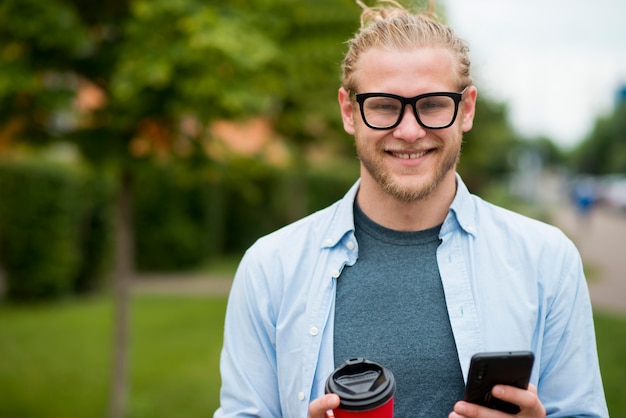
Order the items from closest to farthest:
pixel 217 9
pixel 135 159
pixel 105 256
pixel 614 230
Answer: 1. pixel 217 9
2. pixel 135 159
3. pixel 105 256
4. pixel 614 230

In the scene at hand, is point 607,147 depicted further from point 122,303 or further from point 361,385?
point 361,385

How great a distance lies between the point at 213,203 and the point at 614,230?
18010 millimetres

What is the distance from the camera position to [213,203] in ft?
57.4

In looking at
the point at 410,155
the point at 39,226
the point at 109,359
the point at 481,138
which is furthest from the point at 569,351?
the point at 481,138

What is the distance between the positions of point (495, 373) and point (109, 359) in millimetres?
7449

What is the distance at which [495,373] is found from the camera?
1627 millimetres

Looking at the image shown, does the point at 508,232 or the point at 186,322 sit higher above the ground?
the point at 508,232

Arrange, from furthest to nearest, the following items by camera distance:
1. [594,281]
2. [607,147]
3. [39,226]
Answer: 1. [607,147]
2. [594,281]
3. [39,226]

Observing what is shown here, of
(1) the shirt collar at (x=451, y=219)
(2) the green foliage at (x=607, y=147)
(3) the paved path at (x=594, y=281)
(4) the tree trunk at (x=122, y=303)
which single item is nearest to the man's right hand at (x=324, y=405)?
(1) the shirt collar at (x=451, y=219)

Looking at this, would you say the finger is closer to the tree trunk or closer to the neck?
the neck

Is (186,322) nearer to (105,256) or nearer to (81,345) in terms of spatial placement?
(81,345)

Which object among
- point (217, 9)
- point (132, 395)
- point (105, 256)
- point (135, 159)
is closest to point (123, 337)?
point (132, 395)

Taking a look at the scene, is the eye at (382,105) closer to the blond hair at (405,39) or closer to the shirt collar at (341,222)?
the blond hair at (405,39)

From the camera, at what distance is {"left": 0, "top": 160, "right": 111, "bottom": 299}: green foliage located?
11383 millimetres
